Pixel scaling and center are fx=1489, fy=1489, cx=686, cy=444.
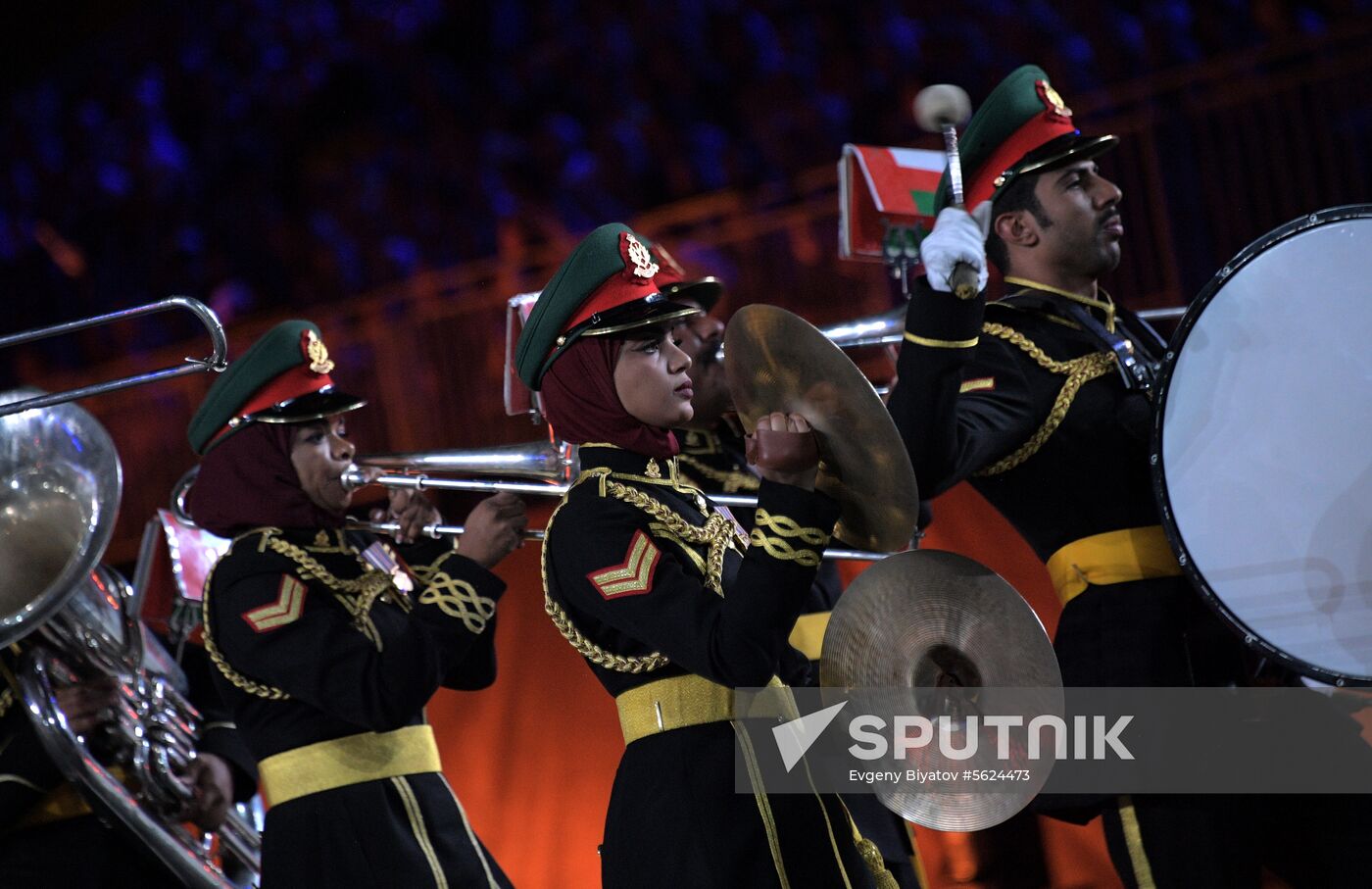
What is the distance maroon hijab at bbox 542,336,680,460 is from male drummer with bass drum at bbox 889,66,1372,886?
439 mm

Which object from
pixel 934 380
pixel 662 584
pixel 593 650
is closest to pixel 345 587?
pixel 593 650

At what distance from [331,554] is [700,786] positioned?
4.19ft

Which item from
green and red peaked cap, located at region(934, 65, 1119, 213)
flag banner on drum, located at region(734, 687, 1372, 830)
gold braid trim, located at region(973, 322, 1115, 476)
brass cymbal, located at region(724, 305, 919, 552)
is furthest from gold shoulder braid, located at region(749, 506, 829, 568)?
green and red peaked cap, located at region(934, 65, 1119, 213)

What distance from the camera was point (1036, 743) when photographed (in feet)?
7.92

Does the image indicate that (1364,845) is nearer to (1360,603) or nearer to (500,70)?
(1360,603)

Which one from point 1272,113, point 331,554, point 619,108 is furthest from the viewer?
point 619,108

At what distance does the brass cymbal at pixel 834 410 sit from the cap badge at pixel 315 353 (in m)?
1.55

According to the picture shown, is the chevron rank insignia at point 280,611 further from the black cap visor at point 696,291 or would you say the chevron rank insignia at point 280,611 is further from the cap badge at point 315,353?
the black cap visor at point 696,291

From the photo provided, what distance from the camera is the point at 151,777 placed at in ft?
12.8

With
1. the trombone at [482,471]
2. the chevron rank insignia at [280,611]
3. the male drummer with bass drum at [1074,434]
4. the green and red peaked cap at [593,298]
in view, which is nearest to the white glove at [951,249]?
the male drummer with bass drum at [1074,434]

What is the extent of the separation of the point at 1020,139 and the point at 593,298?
3.20 ft

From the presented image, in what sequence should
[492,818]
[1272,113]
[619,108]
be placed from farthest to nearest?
1. [619,108]
2. [1272,113]
3. [492,818]

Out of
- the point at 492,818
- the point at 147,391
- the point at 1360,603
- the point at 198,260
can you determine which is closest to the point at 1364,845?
the point at 1360,603

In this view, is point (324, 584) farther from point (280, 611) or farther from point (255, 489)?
point (255, 489)
